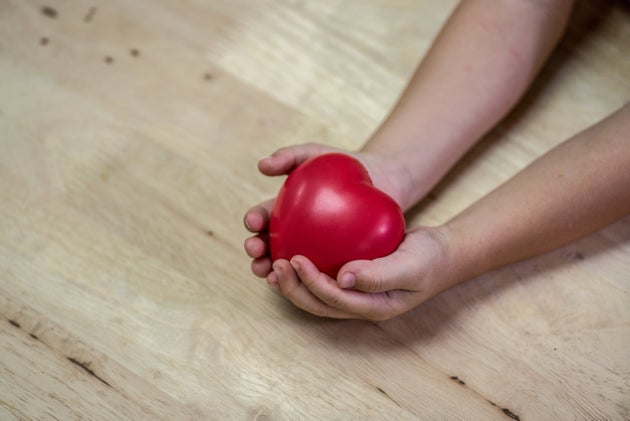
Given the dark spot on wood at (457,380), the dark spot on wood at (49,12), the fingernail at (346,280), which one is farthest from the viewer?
the dark spot on wood at (49,12)

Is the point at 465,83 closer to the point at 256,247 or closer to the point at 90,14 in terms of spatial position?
the point at 256,247

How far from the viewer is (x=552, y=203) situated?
69 centimetres

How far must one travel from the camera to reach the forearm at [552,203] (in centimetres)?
68

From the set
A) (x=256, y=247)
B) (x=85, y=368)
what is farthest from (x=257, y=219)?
(x=85, y=368)

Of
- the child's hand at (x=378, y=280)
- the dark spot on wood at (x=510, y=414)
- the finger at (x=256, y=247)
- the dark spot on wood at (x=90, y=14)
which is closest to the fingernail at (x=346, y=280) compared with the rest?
the child's hand at (x=378, y=280)

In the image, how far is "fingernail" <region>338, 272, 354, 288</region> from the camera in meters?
0.57

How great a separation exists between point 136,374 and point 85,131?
0.34 meters

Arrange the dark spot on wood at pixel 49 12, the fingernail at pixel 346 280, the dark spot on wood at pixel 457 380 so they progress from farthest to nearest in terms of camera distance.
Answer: the dark spot on wood at pixel 49 12, the dark spot on wood at pixel 457 380, the fingernail at pixel 346 280

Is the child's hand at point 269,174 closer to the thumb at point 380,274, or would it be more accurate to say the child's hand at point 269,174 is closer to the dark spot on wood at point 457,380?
the thumb at point 380,274

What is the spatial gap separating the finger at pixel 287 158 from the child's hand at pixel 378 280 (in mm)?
113

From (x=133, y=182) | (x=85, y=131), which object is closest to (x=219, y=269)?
(x=133, y=182)

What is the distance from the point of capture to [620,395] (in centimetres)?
67

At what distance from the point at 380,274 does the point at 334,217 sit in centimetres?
7

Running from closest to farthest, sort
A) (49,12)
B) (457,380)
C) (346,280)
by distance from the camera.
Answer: (346,280) → (457,380) → (49,12)
